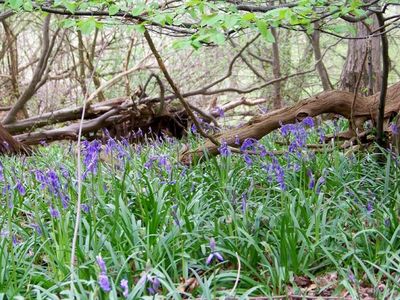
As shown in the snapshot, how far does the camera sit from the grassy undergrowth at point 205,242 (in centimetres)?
A: 240

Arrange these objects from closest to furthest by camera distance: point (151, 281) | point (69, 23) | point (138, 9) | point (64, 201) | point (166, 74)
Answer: point (151, 281) < point (64, 201) < point (138, 9) < point (69, 23) < point (166, 74)

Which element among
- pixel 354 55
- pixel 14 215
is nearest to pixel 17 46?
pixel 354 55

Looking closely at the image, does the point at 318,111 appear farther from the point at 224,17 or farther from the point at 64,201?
the point at 64,201

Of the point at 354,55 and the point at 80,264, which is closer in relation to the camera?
the point at 80,264

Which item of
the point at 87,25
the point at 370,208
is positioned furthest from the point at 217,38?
the point at 370,208

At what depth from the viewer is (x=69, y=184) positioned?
3502mm

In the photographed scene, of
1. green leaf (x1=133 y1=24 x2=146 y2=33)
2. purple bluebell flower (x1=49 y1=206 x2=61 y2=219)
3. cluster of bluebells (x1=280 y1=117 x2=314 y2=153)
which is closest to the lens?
purple bluebell flower (x1=49 y1=206 x2=61 y2=219)

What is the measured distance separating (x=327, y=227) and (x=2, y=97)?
9766 mm

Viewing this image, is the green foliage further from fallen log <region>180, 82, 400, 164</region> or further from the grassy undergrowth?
fallen log <region>180, 82, 400, 164</region>

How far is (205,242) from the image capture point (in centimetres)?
283

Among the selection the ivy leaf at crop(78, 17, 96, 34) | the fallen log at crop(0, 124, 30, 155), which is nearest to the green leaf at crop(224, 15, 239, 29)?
the ivy leaf at crop(78, 17, 96, 34)

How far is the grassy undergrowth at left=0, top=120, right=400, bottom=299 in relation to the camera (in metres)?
2.40

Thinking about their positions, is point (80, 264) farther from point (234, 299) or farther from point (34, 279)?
point (234, 299)

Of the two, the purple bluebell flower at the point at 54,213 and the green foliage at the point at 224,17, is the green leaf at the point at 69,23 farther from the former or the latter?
the purple bluebell flower at the point at 54,213
